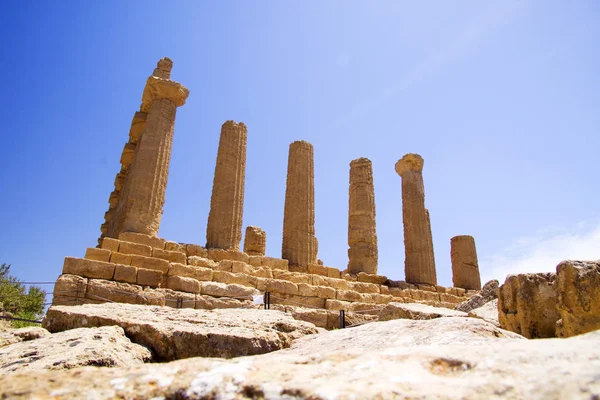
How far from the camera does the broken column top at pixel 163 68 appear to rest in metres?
15.4

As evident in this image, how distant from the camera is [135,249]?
11.8 meters

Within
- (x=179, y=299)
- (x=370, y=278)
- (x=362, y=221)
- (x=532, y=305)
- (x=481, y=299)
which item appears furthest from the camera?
(x=362, y=221)

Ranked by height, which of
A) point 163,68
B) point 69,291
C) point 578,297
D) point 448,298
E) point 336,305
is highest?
point 163,68

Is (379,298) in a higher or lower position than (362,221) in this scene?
lower

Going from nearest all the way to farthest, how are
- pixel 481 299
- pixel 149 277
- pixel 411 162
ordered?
pixel 481 299 → pixel 149 277 → pixel 411 162

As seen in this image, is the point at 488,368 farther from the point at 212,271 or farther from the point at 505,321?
the point at 212,271

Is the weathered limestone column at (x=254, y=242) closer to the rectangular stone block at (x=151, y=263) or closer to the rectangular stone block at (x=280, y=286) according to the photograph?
the rectangular stone block at (x=280, y=286)

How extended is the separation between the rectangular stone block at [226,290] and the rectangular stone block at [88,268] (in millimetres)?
2372

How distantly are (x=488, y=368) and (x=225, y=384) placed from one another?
1001 mm

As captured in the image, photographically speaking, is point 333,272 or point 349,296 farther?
point 333,272

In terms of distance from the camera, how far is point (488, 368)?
5.49ft

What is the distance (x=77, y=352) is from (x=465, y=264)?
20.6 m

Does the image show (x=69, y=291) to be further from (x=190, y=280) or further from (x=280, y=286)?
(x=280, y=286)

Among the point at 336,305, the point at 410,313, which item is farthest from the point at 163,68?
the point at 410,313
